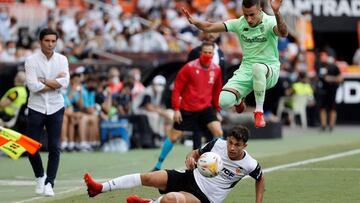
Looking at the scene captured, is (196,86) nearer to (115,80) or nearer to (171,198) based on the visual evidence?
(171,198)

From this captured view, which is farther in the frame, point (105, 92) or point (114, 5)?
point (114, 5)

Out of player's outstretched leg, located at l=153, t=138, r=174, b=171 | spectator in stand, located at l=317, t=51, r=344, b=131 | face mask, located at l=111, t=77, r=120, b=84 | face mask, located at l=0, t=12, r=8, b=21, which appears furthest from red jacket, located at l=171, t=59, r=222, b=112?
spectator in stand, located at l=317, t=51, r=344, b=131

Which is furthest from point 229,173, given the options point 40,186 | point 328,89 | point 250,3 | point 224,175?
point 328,89

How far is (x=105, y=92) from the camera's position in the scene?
20938 mm

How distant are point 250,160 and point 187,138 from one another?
11.5 m

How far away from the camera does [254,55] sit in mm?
13055

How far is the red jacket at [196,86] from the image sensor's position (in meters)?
15.6

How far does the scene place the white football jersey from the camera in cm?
1066

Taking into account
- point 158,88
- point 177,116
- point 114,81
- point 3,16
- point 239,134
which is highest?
point 239,134

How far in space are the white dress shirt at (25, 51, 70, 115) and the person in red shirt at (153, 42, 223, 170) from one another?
8.76ft

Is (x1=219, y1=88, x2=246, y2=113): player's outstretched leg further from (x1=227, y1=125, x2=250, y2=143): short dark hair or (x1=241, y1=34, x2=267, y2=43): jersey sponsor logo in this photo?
(x1=227, y1=125, x2=250, y2=143): short dark hair

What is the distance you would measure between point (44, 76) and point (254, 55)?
256 cm

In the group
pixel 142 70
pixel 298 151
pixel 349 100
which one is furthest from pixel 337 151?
pixel 349 100

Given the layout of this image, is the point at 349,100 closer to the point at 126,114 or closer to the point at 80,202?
the point at 126,114
